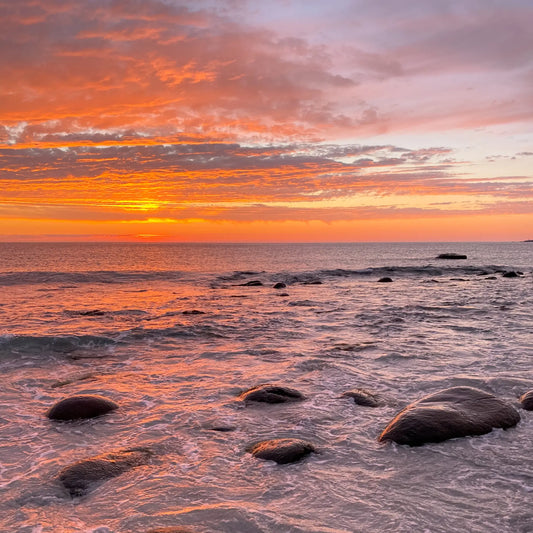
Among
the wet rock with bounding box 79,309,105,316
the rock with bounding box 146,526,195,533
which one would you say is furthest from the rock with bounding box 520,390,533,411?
the wet rock with bounding box 79,309,105,316

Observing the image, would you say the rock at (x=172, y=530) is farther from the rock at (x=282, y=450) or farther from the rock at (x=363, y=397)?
the rock at (x=363, y=397)

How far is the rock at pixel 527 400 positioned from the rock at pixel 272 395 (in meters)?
3.79

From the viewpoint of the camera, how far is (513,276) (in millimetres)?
41969

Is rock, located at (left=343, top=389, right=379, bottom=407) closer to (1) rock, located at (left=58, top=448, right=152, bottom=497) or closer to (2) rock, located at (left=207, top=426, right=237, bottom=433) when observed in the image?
(2) rock, located at (left=207, top=426, right=237, bottom=433)

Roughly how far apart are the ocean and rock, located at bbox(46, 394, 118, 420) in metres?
0.22

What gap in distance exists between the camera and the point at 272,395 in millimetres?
8344

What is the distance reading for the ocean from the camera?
4691 millimetres

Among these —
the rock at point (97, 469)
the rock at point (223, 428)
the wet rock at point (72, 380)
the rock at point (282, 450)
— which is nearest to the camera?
the rock at point (97, 469)

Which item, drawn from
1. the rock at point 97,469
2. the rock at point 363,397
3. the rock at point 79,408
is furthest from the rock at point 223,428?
the rock at point 363,397

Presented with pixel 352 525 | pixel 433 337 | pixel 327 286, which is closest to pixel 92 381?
pixel 352 525

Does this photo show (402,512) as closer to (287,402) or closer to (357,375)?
(287,402)

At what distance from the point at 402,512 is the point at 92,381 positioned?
24.5ft

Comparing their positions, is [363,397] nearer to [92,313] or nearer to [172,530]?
[172,530]

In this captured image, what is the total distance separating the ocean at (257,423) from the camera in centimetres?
469
